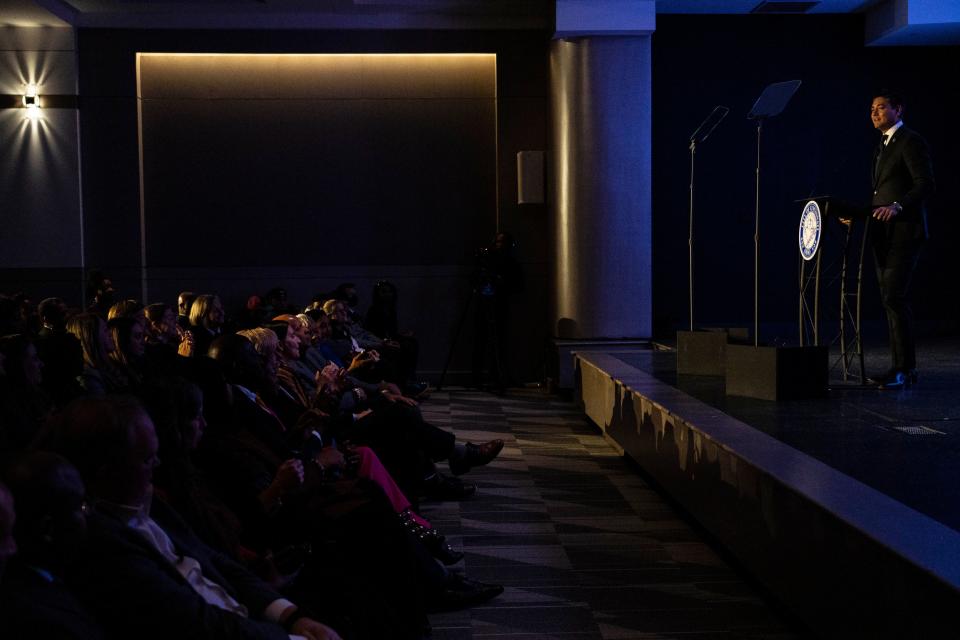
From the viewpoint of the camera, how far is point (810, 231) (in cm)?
520

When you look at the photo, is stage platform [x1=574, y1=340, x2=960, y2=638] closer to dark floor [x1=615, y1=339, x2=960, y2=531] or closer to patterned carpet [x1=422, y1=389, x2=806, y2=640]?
dark floor [x1=615, y1=339, x2=960, y2=531]

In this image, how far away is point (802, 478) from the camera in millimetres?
3238

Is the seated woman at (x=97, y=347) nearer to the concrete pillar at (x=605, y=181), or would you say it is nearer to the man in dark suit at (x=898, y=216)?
the man in dark suit at (x=898, y=216)

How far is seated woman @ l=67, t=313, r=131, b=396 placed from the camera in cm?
420

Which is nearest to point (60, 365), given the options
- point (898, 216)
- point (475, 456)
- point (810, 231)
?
point (475, 456)

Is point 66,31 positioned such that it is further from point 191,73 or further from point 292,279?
point 292,279

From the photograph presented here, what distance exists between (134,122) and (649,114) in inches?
181

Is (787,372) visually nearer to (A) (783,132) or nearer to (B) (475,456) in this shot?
(B) (475,456)

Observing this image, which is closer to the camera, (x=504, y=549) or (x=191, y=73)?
(x=504, y=549)

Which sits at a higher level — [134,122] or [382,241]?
[134,122]

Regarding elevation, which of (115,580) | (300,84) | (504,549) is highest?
(300,84)

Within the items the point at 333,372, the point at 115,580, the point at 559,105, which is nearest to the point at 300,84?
the point at 559,105

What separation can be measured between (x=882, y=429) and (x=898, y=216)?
1462mm

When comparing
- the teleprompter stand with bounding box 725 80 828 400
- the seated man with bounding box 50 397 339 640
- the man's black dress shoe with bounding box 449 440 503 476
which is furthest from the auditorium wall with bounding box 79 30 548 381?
the seated man with bounding box 50 397 339 640
